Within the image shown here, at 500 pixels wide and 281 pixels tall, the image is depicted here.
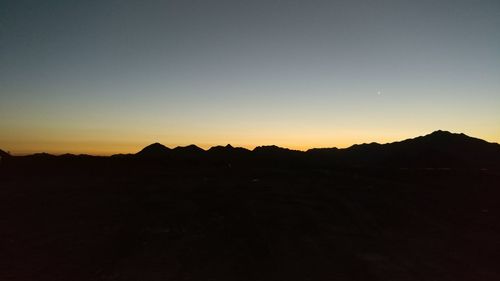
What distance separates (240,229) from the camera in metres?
16.5

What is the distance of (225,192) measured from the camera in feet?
74.1

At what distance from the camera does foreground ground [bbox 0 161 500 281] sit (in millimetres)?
12969

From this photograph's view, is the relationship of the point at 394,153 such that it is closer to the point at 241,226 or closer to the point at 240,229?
the point at 241,226

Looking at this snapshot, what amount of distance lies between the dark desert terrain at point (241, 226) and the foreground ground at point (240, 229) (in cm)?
6

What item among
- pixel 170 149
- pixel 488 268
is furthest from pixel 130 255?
pixel 170 149

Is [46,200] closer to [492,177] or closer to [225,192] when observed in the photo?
[225,192]

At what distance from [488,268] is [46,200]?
19408 mm

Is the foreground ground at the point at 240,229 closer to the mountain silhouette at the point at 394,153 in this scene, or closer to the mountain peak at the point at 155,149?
the mountain silhouette at the point at 394,153

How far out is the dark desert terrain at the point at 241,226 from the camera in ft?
42.7

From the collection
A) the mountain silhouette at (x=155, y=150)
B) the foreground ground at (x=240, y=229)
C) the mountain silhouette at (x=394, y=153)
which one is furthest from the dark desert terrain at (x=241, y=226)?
the mountain silhouette at (x=155, y=150)

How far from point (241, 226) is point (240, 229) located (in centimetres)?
35

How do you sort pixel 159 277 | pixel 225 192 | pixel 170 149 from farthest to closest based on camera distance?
pixel 170 149
pixel 225 192
pixel 159 277

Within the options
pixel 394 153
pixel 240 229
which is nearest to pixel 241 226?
pixel 240 229

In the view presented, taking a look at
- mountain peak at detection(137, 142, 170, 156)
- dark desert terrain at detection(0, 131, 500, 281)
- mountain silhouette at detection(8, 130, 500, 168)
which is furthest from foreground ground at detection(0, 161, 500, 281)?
mountain peak at detection(137, 142, 170, 156)
